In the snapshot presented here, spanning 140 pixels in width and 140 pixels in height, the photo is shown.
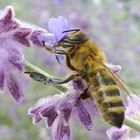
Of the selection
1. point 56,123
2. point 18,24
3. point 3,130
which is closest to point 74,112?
point 56,123

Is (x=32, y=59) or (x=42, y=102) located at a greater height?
(x=32, y=59)

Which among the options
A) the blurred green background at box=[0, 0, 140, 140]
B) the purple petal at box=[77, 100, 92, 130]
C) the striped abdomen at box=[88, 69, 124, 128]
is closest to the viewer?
the striped abdomen at box=[88, 69, 124, 128]

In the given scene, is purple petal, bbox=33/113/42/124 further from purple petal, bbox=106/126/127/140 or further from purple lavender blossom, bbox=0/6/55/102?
purple petal, bbox=106/126/127/140

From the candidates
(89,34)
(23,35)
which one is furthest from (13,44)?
(89,34)

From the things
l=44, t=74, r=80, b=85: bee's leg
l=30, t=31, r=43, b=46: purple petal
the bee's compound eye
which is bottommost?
l=44, t=74, r=80, b=85: bee's leg

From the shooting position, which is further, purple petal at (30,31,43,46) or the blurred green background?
the blurred green background

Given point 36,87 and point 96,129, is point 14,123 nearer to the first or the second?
point 36,87

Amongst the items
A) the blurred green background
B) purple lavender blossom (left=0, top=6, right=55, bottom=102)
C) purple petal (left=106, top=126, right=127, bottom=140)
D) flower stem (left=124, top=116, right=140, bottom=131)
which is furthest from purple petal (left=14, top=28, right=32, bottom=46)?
the blurred green background
